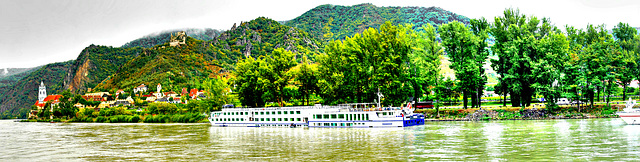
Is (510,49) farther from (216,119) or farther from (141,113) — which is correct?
(141,113)

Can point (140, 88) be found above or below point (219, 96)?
above

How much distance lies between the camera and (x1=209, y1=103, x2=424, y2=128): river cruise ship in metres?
57.9

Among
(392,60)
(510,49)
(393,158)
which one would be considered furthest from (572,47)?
(393,158)

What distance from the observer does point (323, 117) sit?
210ft

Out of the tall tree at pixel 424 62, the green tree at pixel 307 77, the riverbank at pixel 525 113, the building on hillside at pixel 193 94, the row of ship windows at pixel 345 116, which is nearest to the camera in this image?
the row of ship windows at pixel 345 116

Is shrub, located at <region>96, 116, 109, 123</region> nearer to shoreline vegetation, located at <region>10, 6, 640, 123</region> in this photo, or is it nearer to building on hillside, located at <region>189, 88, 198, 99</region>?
building on hillside, located at <region>189, 88, 198, 99</region>

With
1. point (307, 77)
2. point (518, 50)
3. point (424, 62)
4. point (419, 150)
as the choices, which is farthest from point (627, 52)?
point (419, 150)

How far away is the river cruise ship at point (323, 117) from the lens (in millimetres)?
57938

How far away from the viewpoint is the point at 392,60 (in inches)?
2734

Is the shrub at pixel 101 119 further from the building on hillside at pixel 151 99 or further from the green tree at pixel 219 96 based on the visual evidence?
the building on hillside at pixel 151 99

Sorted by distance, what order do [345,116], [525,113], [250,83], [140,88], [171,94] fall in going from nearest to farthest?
[345,116] < [525,113] < [250,83] < [171,94] < [140,88]

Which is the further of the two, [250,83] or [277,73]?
[250,83]

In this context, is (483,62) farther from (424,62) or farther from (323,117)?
(323,117)

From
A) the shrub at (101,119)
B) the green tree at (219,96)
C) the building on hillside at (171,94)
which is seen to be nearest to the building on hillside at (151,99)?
the building on hillside at (171,94)
